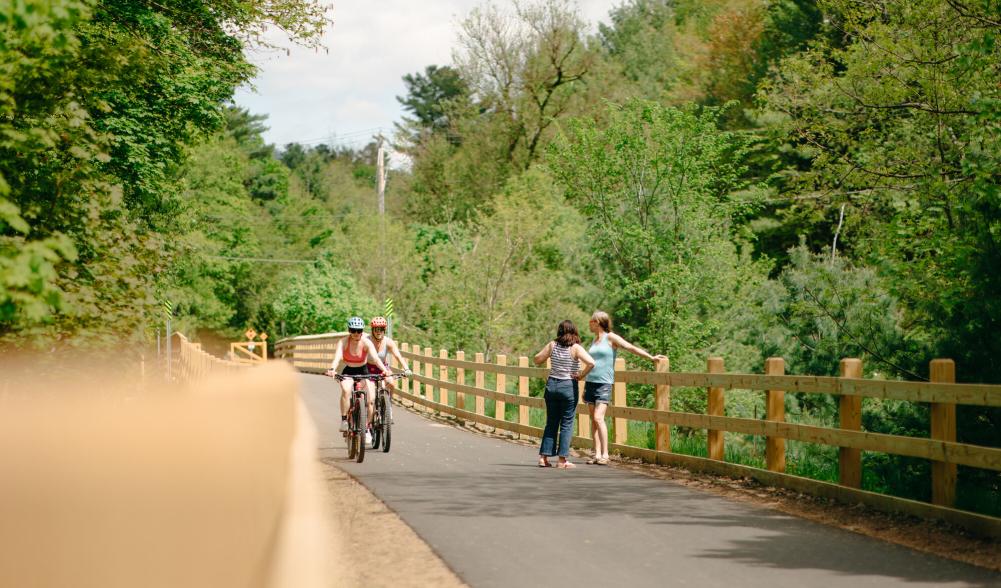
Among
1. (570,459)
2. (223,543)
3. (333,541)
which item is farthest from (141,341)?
(333,541)

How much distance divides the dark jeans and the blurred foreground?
2.81 metres

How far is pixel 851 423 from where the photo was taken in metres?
10.0

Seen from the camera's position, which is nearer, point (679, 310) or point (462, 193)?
point (679, 310)

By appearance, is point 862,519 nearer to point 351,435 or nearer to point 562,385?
point 562,385

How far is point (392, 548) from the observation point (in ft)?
27.3

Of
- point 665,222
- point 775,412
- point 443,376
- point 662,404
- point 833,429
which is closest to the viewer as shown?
point 833,429

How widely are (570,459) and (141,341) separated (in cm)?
740

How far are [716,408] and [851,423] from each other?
2695 millimetres

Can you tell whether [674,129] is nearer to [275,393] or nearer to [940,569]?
[275,393]

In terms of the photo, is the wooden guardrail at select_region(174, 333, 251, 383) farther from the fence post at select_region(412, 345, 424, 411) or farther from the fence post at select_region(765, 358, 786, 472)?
the fence post at select_region(765, 358, 786, 472)

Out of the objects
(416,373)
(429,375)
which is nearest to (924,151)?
(429,375)

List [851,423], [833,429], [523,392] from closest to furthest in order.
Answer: [833,429] → [851,423] → [523,392]

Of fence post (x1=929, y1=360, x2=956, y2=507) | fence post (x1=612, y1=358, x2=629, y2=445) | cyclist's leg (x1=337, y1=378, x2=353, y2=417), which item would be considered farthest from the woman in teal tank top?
fence post (x1=929, y1=360, x2=956, y2=507)

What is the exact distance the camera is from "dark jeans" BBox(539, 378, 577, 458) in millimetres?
14211
